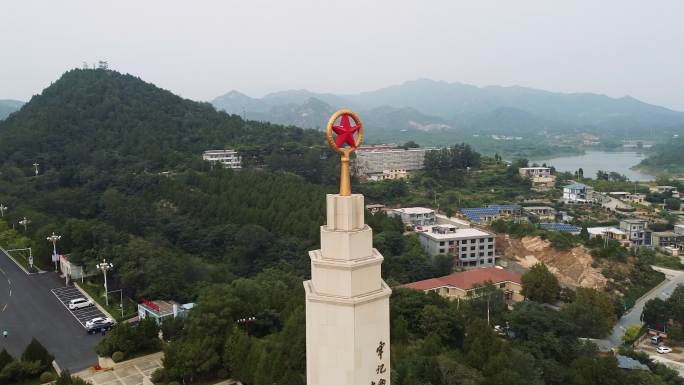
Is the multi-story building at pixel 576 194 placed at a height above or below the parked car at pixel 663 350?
above

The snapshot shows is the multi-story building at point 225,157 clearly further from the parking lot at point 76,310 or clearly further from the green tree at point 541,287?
the green tree at point 541,287

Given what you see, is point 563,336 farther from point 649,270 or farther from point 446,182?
point 446,182

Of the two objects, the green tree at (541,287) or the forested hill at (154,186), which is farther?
the forested hill at (154,186)

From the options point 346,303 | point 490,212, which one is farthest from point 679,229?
point 346,303

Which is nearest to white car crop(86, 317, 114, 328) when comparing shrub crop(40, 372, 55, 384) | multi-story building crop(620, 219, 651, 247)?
shrub crop(40, 372, 55, 384)

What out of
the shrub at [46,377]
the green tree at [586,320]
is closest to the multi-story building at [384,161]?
the green tree at [586,320]

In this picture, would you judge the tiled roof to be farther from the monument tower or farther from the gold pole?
the gold pole

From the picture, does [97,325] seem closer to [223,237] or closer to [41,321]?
[41,321]
